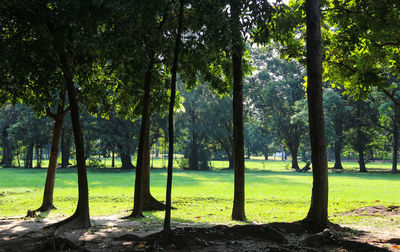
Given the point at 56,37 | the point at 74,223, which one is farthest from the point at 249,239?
the point at 56,37

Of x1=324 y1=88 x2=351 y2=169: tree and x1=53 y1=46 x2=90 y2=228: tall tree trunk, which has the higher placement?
x1=324 y1=88 x2=351 y2=169: tree

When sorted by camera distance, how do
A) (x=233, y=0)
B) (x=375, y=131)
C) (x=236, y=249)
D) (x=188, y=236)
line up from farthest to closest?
(x=375, y=131) < (x=233, y=0) < (x=188, y=236) < (x=236, y=249)

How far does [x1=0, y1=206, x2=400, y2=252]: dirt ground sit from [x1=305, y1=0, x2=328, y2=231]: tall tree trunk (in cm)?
49

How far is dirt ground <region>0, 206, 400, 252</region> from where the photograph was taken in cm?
713

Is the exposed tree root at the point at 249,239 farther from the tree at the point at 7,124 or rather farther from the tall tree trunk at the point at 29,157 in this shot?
the tree at the point at 7,124

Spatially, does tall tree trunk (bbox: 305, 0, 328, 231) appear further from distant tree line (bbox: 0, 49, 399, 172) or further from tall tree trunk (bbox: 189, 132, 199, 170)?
tall tree trunk (bbox: 189, 132, 199, 170)

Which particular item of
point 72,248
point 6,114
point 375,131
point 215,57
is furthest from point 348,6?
point 6,114

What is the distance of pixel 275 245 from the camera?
23.8 feet

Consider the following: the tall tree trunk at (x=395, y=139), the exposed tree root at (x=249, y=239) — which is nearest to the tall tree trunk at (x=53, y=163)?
the exposed tree root at (x=249, y=239)

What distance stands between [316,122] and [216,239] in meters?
3.71

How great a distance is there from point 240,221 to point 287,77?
4648 cm

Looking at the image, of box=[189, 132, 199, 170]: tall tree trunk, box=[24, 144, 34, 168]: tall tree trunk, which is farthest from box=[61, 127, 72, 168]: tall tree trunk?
box=[189, 132, 199, 170]: tall tree trunk

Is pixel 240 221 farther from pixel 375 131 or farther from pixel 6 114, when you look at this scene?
pixel 6 114

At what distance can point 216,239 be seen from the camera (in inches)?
301
